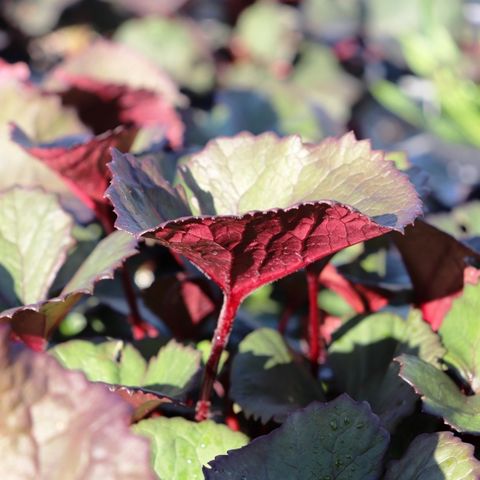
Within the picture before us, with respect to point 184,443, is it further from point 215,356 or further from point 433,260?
point 433,260

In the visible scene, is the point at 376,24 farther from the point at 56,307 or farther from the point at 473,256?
the point at 56,307

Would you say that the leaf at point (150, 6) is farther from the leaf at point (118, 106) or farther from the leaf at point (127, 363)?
the leaf at point (127, 363)

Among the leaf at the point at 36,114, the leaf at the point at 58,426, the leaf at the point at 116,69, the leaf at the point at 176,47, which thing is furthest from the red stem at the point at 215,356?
the leaf at the point at 176,47

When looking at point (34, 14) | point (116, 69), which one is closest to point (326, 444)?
point (116, 69)

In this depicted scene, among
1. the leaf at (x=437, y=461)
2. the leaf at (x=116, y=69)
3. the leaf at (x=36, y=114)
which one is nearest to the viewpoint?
the leaf at (x=437, y=461)

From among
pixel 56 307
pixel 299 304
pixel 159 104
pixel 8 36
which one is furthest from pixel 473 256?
pixel 8 36

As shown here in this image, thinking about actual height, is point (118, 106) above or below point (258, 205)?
below
